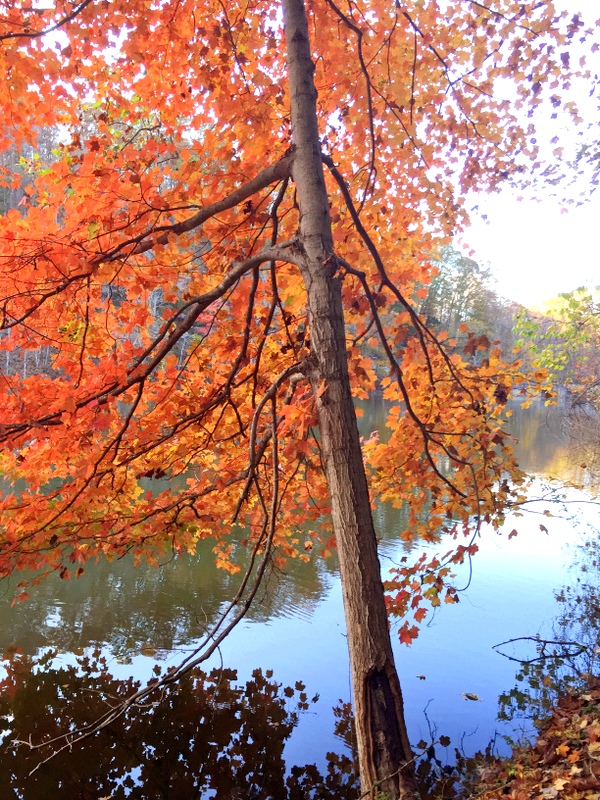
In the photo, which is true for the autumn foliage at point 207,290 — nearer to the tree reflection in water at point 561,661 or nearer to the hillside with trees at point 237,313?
the hillside with trees at point 237,313

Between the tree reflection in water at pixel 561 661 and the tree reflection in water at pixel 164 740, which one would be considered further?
the tree reflection in water at pixel 561 661

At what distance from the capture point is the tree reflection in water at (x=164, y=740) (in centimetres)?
448

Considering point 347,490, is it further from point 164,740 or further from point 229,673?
point 229,673

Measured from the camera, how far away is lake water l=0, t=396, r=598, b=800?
15.4 feet

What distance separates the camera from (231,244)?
4.02 meters

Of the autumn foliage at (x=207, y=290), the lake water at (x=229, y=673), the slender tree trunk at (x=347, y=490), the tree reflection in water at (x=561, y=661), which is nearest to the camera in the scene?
the slender tree trunk at (x=347, y=490)

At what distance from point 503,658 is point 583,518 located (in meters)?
6.32

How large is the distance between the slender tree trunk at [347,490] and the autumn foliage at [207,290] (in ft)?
0.41

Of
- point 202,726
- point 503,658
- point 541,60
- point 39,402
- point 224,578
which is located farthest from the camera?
point 224,578

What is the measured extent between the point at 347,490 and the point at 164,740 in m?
3.93

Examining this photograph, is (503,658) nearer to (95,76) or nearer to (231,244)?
(231,244)

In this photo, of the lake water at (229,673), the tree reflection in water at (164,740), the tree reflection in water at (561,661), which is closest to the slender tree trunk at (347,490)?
the lake water at (229,673)

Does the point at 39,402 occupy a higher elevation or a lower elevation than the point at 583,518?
lower

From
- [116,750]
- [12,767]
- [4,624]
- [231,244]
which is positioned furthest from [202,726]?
[231,244]
